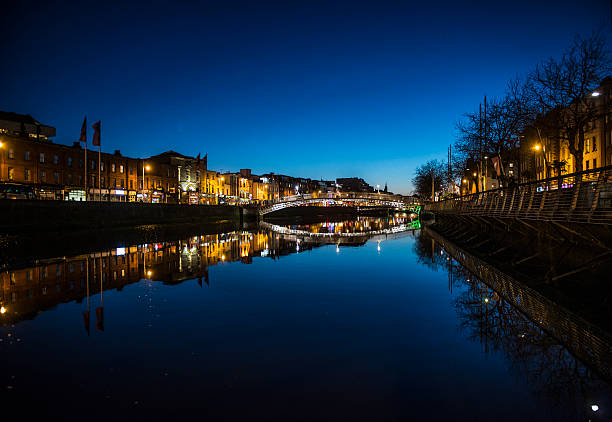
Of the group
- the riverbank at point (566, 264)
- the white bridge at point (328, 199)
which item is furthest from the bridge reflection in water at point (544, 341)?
the white bridge at point (328, 199)

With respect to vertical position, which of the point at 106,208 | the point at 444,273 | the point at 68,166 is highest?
the point at 68,166

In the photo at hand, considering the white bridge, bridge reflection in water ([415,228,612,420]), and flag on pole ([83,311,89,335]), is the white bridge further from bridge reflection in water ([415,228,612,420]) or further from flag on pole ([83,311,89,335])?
flag on pole ([83,311,89,335])

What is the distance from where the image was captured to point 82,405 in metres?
4.00

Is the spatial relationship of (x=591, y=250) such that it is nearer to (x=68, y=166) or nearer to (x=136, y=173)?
(x=68, y=166)

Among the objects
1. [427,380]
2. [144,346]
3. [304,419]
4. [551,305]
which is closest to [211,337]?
[144,346]

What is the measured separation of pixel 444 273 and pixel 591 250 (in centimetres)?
464

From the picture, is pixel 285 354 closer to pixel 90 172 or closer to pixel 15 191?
pixel 15 191

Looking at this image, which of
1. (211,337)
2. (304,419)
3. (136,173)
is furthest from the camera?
(136,173)

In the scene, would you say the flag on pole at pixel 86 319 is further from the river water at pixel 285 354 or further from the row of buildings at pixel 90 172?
the row of buildings at pixel 90 172

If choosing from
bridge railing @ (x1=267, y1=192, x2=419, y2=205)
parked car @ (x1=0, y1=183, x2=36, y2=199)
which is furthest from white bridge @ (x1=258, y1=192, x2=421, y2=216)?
parked car @ (x1=0, y1=183, x2=36, y2=199)

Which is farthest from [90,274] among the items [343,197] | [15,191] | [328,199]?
[343,197]

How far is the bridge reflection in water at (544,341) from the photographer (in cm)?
449

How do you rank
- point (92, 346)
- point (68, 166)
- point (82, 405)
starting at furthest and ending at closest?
point (68, 166) < point (92, 346) < point (82, 405)

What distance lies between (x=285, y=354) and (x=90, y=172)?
2398 inches
